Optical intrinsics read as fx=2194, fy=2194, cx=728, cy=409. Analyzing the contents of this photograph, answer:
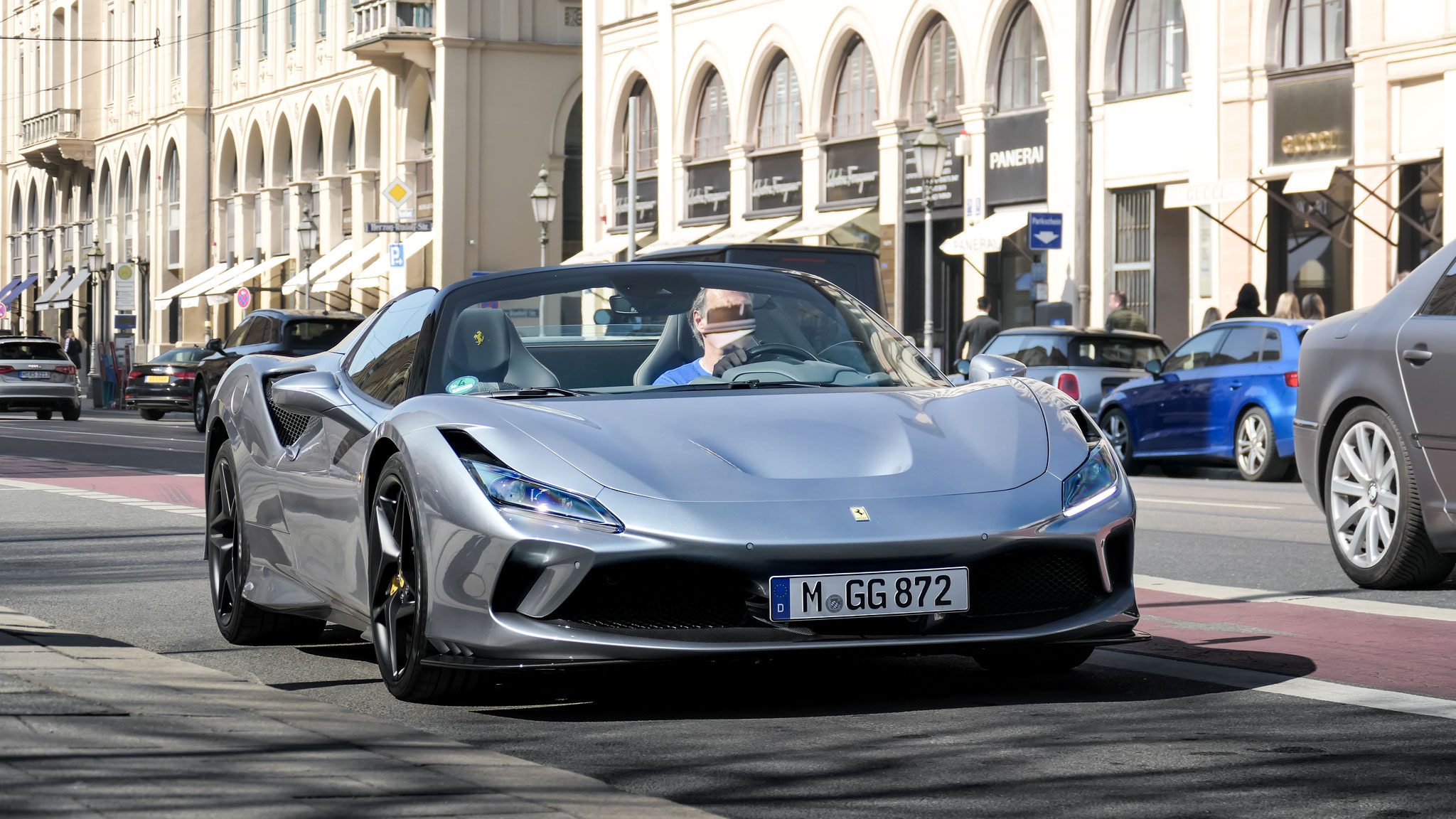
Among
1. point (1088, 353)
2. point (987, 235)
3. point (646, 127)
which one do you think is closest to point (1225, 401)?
point (1088, 353)

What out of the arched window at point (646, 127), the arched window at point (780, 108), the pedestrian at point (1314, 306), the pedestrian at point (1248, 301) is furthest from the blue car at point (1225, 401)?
the arched window at point (646, 127)

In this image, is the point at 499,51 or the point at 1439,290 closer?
the point at 1439,290

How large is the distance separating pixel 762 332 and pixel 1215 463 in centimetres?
1418

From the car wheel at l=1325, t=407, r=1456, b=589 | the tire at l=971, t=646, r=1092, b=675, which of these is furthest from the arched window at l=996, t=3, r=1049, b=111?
the tire at l=971, t=646, r=1092, b=675

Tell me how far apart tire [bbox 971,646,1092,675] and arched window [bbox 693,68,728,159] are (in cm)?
3635

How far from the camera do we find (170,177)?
71750 mm

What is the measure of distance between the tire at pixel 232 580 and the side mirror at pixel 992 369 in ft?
7.42

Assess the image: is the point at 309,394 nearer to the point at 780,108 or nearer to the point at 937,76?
the point at 937,76

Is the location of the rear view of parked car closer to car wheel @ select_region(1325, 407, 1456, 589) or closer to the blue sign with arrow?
the blue sign with arrow

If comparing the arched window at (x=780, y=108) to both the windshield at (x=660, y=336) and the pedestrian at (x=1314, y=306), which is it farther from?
the windshield at (x=660, y=336)

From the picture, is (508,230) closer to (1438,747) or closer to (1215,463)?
(1215,463)

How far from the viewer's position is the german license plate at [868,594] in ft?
17.7

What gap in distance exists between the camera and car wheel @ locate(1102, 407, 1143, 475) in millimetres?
20719

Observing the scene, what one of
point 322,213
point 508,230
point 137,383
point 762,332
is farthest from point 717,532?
point 322,213
